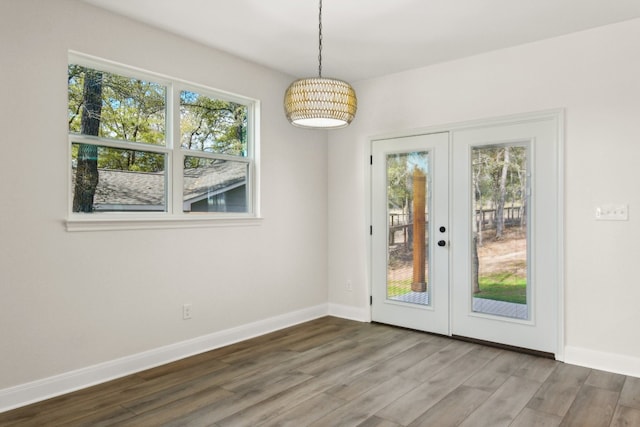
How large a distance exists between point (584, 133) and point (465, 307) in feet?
6.07

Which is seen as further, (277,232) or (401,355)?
(277,232)

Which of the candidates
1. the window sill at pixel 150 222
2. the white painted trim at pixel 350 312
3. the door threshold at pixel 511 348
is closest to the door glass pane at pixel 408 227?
the white painted trim at pixel 350 312

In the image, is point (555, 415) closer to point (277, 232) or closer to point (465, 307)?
point (465, 307)

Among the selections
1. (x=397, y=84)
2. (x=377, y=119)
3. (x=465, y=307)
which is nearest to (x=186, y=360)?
(x=465, y=307)

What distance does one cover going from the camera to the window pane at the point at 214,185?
3.81 metres

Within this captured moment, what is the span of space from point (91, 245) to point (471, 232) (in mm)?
3259

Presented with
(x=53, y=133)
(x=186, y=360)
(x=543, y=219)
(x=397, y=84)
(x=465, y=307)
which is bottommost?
(x=186, y=360)

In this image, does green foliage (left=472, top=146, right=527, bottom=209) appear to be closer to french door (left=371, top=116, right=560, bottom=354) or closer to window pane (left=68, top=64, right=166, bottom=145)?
french door (left=371, top=116, right=560, bottom=354)

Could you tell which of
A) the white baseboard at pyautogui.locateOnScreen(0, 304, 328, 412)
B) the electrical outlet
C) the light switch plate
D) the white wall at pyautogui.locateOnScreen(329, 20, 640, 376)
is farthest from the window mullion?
the light switch plate

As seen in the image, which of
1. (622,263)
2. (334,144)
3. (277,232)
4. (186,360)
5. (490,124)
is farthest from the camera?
(334,144)

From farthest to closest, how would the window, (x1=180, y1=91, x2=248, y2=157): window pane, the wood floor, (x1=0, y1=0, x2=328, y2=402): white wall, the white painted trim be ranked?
the white painted trim, (x1=180, y1=91, x2=248, y2=157): window pane, the window, (x1=0, y1=0, x2=328, y2=402): white wall, the wood floor

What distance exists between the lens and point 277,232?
455cm

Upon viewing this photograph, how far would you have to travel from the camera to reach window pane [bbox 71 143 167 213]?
311 centimetres

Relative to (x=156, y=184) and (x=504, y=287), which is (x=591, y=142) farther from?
(x=156, y=184)
